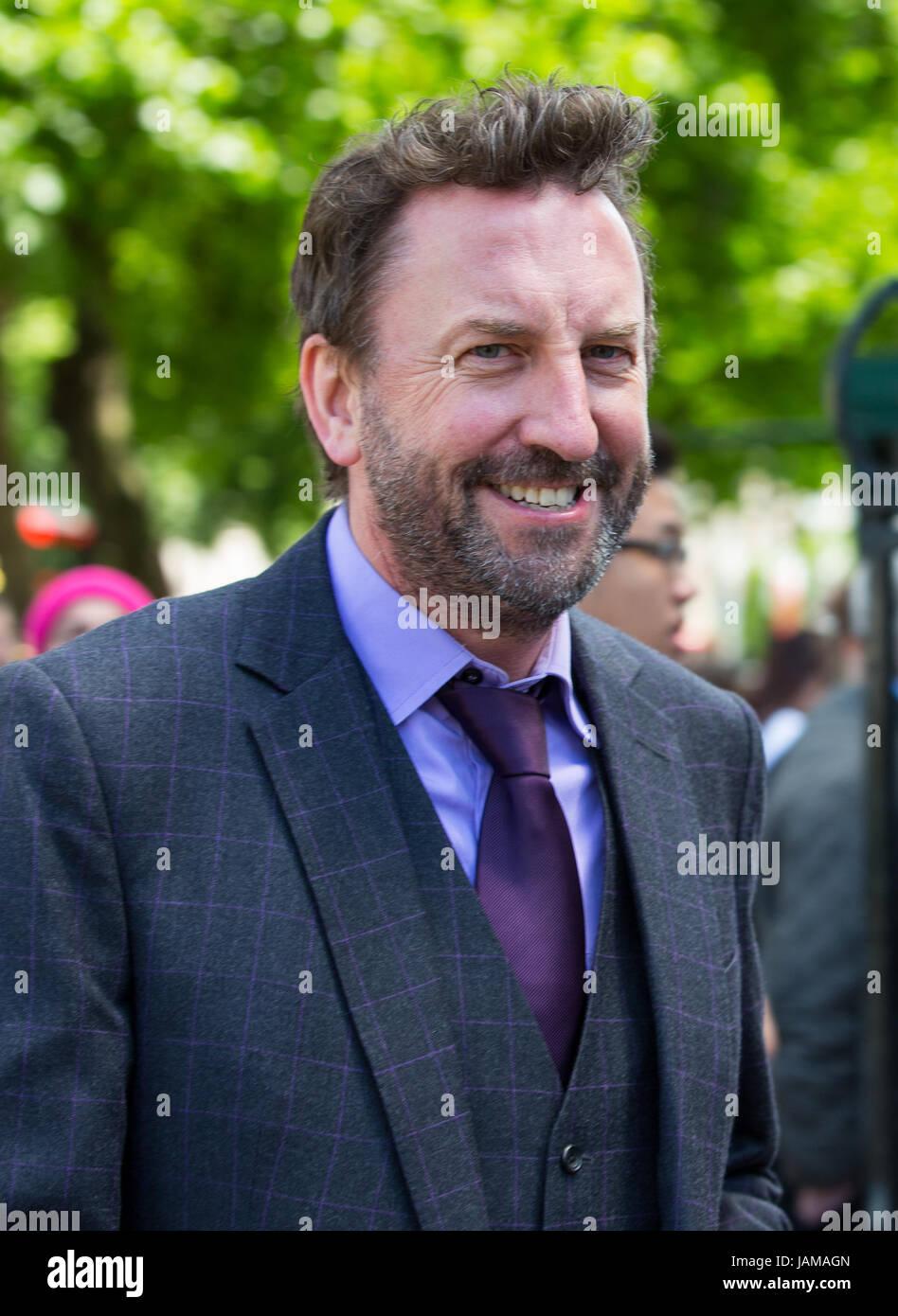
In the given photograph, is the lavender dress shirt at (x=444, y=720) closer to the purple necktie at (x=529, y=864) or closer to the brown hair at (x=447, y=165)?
the purple necktie at (x=529, y=864)

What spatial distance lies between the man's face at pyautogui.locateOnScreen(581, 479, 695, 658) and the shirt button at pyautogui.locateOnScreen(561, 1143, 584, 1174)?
1833 mm

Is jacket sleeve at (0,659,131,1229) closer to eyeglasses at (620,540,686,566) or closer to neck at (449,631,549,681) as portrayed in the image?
neck at (449,631,549,681)

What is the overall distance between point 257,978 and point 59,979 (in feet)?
0.76

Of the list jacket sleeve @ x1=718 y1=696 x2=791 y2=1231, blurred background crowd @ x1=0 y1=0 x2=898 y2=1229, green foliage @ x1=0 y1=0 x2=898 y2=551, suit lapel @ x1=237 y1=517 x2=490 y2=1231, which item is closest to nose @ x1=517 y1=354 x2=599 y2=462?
suit lapel @ x1=237 y1=517 x2=490 y2=1231

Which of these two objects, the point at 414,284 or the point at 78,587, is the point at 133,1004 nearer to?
the point at 414,284

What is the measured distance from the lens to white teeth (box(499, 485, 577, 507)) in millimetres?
2094

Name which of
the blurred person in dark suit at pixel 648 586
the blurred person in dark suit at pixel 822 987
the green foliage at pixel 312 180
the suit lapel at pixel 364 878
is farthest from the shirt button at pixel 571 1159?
the green foliage at pixel 312 180

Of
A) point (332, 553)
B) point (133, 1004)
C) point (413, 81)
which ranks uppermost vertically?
point (413, 81)

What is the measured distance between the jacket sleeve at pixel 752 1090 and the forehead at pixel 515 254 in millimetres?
806

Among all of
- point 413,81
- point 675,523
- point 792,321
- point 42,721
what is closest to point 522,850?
point 42,721

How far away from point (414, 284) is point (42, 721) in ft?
2.50

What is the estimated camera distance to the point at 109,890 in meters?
1.87

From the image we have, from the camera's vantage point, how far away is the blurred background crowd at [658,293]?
428 centimetres

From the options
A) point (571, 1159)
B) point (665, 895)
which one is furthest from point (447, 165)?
point (571, 1159)
